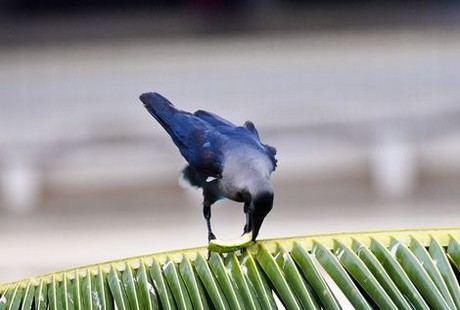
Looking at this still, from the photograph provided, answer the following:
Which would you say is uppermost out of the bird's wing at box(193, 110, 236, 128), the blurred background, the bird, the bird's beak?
the bird's wing at box(193, 110, 236, 128)

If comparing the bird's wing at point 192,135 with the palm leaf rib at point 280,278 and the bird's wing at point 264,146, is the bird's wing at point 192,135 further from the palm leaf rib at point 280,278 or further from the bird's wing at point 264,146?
the palm leaf rib at point 280,278

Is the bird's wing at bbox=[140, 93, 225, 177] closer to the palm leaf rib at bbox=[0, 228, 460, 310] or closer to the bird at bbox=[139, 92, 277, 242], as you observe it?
the bird at bbox=[139, 92, 277, 242]

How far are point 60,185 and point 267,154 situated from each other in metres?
2.68

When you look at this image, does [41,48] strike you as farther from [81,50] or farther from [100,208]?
[100,208]

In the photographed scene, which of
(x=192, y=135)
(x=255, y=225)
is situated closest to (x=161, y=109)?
(x=192, y=135)

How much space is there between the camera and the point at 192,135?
0.94 m

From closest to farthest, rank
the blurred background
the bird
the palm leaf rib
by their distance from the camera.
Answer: the palm leaf rib < the bird < the blurred background

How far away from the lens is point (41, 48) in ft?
11.7

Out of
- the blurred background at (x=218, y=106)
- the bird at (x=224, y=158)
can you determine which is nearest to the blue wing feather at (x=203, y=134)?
the bird at (x=224, y=158)

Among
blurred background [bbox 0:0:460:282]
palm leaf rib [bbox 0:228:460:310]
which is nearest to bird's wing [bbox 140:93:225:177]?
palm leaf rib [bbox 0:228:460:310]

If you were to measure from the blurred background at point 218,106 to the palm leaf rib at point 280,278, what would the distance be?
2.63 m

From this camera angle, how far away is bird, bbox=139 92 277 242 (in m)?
0.86

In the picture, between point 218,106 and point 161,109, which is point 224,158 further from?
point 218,106

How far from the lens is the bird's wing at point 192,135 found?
928mm
